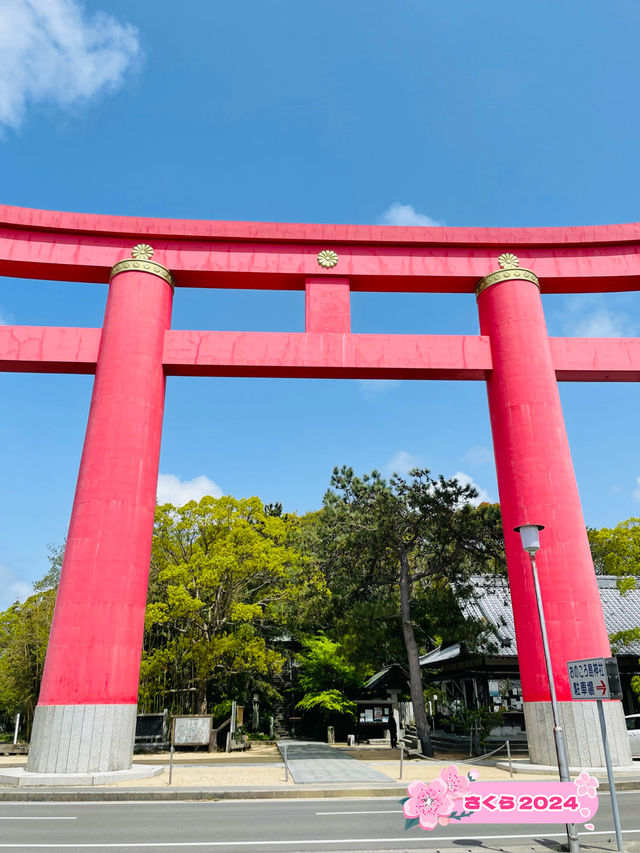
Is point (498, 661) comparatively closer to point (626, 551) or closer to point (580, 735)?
point (626, 551)

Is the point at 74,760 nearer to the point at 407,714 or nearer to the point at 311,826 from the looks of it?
the point at 311,826

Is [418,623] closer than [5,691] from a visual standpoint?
Yes

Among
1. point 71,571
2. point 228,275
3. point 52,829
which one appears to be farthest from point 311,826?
point 228,275

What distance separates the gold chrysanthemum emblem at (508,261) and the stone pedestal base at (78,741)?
14.7 m

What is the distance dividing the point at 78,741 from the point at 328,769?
19.0ft

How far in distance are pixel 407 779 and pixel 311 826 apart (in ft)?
17.2

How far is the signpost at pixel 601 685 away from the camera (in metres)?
6.56

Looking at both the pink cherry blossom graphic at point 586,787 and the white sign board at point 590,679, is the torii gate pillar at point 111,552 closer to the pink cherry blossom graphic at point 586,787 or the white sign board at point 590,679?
the white sign board at point 590,679

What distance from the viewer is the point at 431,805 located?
20.9 feet

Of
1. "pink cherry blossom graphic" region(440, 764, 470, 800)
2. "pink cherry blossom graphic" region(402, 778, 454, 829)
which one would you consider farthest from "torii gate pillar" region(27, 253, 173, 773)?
"pink cherry blossom graphic" region(440, 764, 470, 800)

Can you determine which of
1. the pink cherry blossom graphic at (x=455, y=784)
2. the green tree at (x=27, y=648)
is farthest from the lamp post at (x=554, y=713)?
the green tree at (x=27, y=648)

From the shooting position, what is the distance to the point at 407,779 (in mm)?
12602

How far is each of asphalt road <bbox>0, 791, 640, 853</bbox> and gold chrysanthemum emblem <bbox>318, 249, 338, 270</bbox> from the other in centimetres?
1281

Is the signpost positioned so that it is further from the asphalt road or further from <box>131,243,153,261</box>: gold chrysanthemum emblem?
<box>131,243,153,261</box>: gold chrysanthemum emblem
